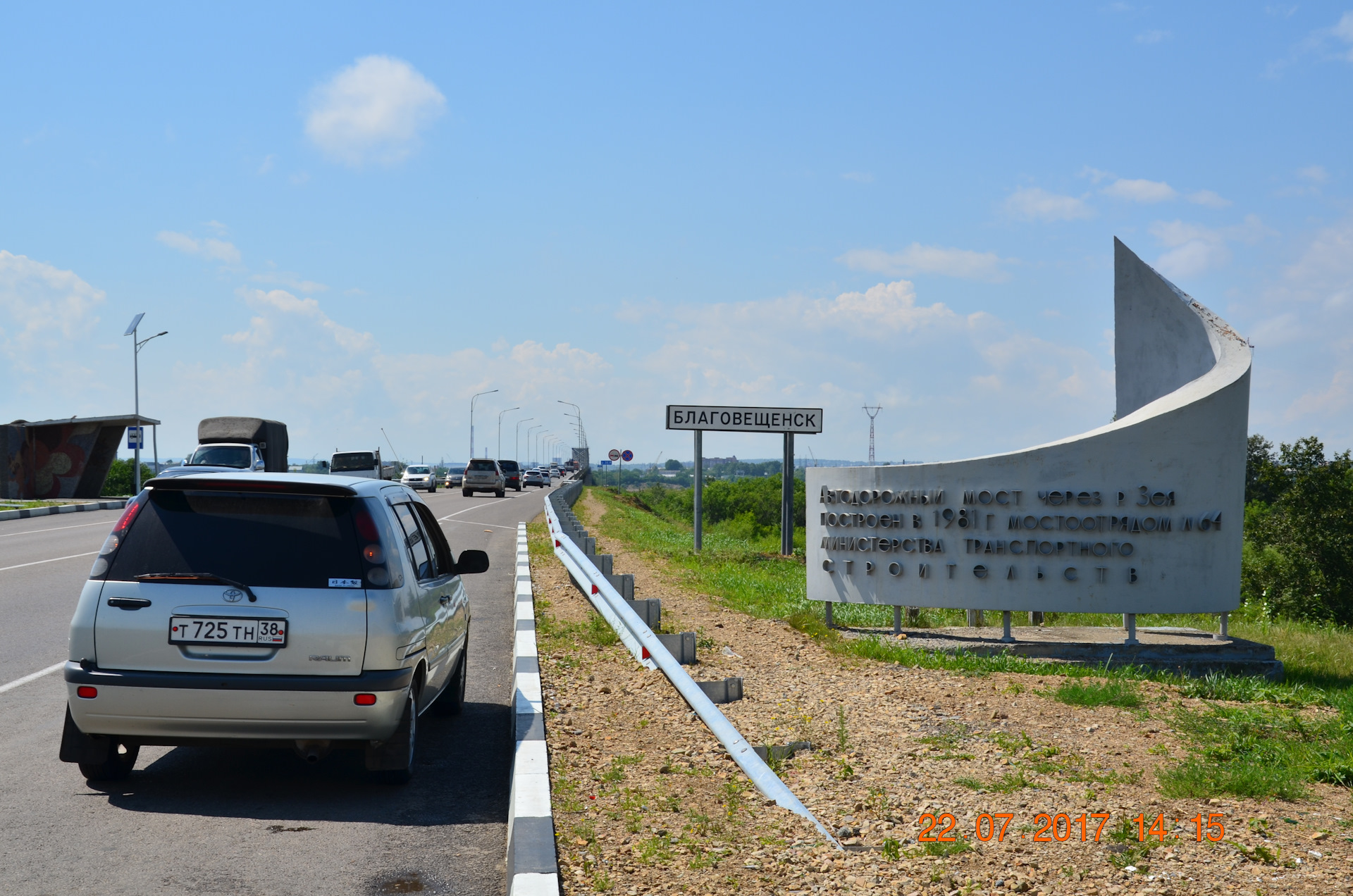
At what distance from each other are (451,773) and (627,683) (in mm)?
2398

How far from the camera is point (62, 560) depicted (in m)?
18.4

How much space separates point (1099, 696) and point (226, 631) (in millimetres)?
6208

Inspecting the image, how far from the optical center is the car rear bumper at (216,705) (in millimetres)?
5656

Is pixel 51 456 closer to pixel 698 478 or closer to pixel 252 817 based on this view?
pixel 698 478

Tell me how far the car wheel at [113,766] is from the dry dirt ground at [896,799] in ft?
7.64

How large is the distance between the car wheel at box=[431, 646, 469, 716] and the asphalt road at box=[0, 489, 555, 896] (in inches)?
2.7

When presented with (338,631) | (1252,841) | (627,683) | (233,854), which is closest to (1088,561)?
(627,683)

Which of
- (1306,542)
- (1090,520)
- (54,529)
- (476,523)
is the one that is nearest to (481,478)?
(476,523)

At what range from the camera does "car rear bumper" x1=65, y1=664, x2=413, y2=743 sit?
566cm

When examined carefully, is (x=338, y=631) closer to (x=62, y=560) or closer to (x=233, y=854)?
(x=233, y=854)

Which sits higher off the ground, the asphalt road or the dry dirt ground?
the dry dirt ground
